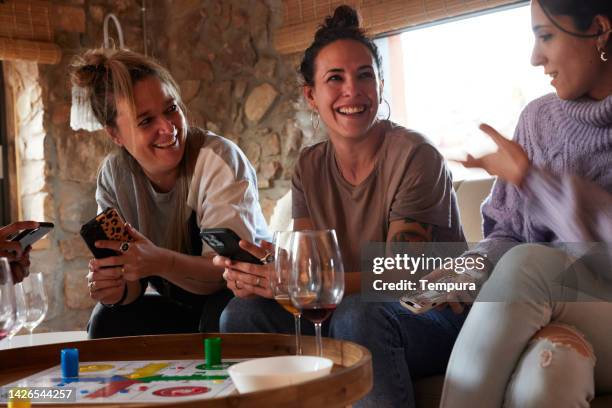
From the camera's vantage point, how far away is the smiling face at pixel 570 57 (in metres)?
1.61

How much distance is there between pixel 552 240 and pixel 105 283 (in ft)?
3.54

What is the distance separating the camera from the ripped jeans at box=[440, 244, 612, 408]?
49.7 inches

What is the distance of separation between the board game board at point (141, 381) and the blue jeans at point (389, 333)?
0.30 m

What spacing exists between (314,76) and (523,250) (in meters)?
0.83

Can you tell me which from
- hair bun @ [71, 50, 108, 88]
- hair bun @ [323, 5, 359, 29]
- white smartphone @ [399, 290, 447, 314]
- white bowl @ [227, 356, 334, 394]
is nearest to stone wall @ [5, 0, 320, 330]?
hair bun @ [71, 50, 108, 88]

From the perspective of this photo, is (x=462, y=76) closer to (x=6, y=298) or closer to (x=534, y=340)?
(x=534, y=340)

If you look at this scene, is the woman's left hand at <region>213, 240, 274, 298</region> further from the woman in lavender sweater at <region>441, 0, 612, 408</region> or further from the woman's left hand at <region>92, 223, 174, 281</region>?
the woman in lavender sweater at <region>441, 0, 612, 408</region>

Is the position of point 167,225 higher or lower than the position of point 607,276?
higher

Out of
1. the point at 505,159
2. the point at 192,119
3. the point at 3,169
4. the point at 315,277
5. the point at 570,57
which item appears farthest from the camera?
the point at 192,119

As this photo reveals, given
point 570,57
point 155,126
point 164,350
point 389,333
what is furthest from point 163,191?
point 570,57

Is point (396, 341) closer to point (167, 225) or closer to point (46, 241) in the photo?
point (167, 225)

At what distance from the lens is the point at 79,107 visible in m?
2.30

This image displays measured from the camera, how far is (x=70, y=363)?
1266mm

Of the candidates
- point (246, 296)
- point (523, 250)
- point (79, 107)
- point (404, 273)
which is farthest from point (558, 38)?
point (79, 107)
